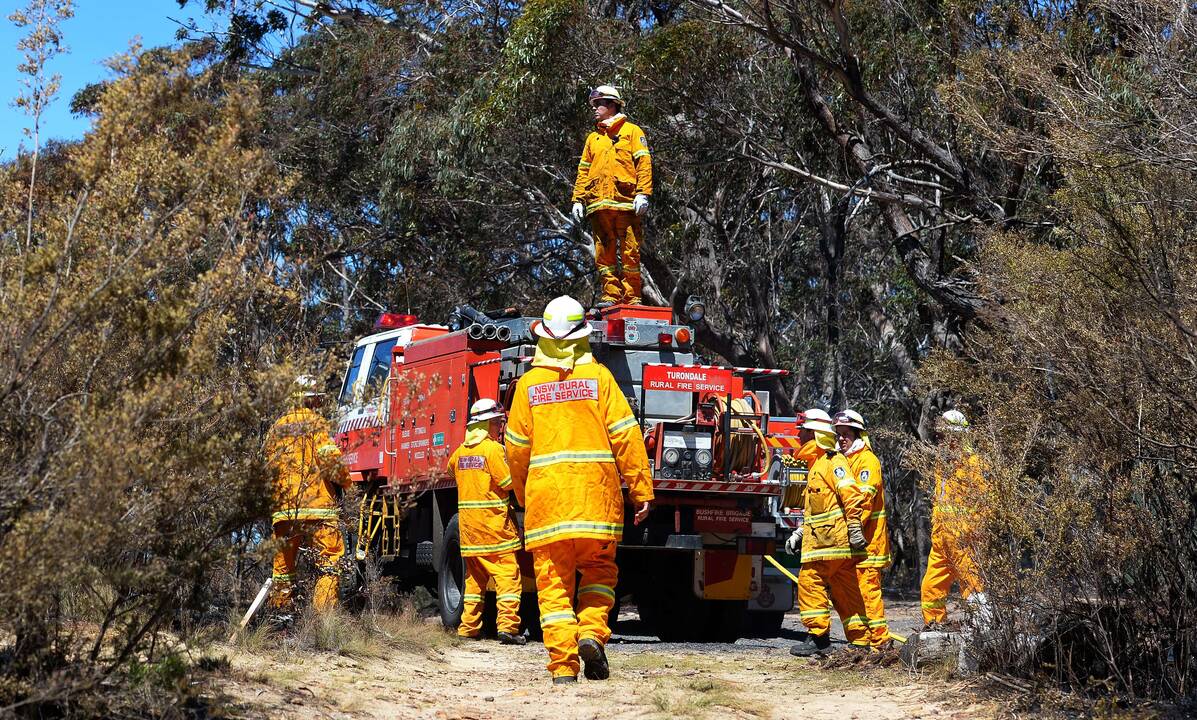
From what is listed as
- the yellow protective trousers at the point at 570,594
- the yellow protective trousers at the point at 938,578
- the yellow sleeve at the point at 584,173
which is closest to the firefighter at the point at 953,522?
the yellow protective trousers at the point at 938,578

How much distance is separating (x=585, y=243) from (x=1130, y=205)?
47.7 ft

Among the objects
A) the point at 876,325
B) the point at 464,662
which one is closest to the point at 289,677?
the point at 464,662

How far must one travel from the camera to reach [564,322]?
25.5 feet

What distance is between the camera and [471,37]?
2292cm

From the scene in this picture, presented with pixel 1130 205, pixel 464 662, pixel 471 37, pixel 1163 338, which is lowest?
pixel 464 662

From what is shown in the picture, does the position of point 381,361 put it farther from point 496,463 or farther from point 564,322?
point 564,322

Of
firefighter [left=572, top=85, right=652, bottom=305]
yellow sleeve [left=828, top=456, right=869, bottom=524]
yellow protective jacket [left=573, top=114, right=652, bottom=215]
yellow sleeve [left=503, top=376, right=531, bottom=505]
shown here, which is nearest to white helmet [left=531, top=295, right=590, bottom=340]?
yellow sleeve [left=503, top=376, right=531, bottom=505]

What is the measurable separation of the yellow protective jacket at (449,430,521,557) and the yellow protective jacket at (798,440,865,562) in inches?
90.7

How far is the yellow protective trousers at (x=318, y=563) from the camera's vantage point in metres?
9.42

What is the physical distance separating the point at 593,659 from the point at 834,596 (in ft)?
8.09

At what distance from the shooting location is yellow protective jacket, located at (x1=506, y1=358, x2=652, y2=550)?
7.44m

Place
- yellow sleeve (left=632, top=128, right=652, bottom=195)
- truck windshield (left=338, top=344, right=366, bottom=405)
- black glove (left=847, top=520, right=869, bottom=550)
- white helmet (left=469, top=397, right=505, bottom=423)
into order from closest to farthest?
1. black glove (left=847, top=520, right=869, bottom=550)
2. white helmet (left=469, top=397, right=505, bottom=423)
3. yellow sleeve (left=632, top=128, right=652, bottom=195)
4. truck windshield (left=338, top=344, right=366, bottom=405)

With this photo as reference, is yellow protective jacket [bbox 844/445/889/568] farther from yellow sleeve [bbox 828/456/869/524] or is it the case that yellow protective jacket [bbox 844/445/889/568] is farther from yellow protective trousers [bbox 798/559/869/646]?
yellow protective trousers [bbox 798/559/869/646]

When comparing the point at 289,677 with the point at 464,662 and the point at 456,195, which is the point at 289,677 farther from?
the point at 456,195
